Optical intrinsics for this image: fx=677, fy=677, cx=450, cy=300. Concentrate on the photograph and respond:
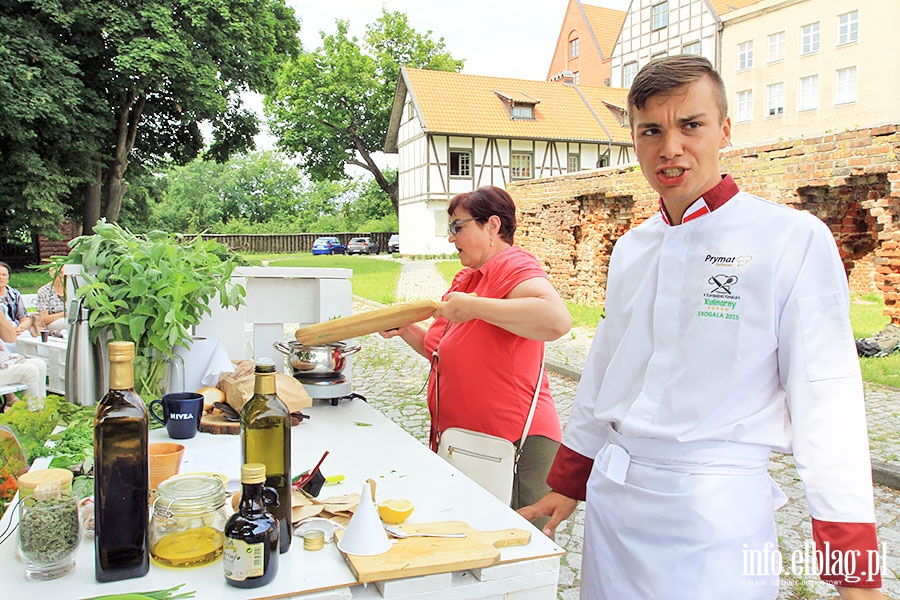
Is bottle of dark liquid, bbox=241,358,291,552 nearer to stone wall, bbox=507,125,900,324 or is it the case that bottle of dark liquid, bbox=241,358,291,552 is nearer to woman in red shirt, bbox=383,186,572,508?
woman in red shirt, bbox=383,186,572,508

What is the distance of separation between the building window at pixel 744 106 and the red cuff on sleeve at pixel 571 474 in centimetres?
3368

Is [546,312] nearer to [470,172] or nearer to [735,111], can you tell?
[470,172]

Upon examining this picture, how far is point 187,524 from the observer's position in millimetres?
1404

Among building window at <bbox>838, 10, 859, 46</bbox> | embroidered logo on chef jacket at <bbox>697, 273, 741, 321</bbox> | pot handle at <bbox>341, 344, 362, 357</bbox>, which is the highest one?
building window at <bbox>838, 10, 859, 46</bbox>

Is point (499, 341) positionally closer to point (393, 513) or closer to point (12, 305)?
point (393, 513)

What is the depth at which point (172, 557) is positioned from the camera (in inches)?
54.0

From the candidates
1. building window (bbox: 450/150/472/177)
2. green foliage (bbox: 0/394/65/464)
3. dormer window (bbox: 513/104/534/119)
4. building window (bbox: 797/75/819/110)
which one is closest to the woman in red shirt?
green foliage (bbox: 0/394/65/464)

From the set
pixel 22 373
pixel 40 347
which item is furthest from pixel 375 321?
pixel 40 347

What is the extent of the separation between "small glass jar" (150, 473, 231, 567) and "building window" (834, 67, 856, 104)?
32241 millimetres

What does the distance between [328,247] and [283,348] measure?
4076 cm

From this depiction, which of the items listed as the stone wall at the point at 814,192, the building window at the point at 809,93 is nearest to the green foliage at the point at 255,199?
the building window at the point at 809,93

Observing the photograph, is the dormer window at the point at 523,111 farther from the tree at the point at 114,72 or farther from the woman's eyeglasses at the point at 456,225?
the woman's eyeglasses at the point at 456,225

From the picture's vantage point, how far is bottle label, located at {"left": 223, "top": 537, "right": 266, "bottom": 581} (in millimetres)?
1282

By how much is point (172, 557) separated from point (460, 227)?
1741mm
